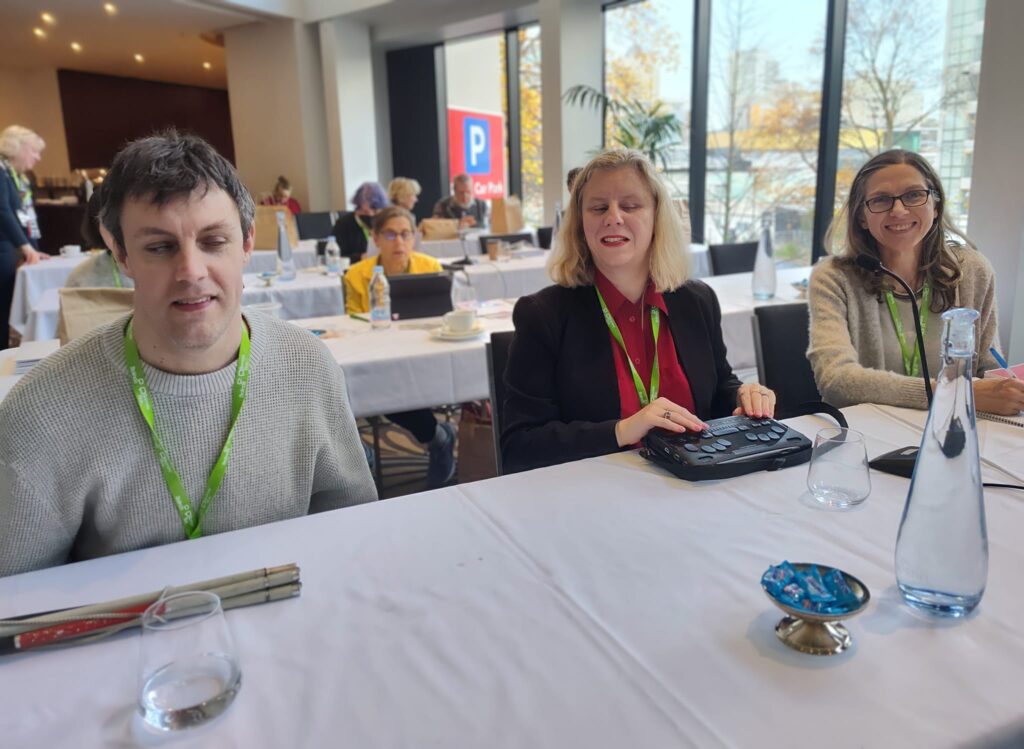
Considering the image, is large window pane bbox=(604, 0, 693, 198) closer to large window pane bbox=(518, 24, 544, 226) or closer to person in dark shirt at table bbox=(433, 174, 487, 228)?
large window pane bbox=(518, 24, 544, 226)

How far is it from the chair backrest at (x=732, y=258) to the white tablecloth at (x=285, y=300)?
2216 millimetres

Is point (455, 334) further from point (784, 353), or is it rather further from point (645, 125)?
point (645, 125)

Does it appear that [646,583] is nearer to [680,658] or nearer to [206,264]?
[680,658]

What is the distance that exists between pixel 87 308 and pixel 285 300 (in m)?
1.83

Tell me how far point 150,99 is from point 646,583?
1359 cm

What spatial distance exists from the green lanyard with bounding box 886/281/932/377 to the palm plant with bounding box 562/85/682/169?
449cm

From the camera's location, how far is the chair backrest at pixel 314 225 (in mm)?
7062

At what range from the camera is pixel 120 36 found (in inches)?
354

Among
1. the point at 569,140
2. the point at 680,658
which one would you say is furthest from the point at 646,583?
the point at 569,140

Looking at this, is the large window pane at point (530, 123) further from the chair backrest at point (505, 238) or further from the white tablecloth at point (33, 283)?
the white tablecloth at point (33, 283)

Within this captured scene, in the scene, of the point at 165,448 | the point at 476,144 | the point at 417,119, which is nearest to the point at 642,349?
the point at 165,448

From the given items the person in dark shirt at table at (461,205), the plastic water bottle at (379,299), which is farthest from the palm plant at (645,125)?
the plastic water bottle at (379,299)

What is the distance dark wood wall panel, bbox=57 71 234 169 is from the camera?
11.0 metres

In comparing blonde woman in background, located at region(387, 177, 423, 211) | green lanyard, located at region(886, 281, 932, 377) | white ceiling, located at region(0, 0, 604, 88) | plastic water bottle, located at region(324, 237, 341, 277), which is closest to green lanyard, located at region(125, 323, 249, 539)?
green lanyard, located at region(886, 281, 932, 377)
